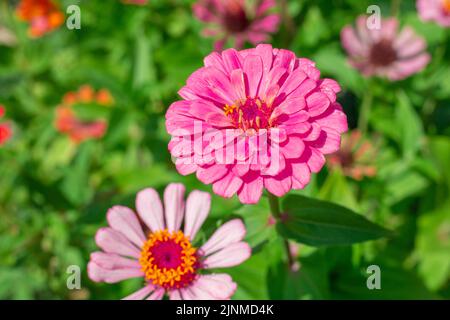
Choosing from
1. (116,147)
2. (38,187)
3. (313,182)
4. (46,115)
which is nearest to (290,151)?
(313,182)

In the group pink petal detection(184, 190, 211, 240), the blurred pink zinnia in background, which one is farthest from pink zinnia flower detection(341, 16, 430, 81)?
pink petal detection(184, 190, 211, 240)

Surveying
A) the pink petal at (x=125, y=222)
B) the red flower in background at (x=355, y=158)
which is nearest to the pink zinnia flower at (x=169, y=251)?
the pink petal at (x=125, y=222)

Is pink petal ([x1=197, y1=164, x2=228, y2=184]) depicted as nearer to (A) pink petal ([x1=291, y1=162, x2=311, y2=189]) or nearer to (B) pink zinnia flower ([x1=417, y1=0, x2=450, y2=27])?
(A) pink petal ([x1=291, y1=162, x2=311, y2=189])

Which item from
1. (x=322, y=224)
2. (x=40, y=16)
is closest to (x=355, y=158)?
(x=322, y=224)

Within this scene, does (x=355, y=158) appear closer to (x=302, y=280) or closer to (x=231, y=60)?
(x=302, y=280)

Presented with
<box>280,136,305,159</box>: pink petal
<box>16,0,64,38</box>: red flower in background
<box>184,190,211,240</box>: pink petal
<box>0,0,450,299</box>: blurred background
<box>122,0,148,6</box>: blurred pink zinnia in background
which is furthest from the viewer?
<box>16,0,64,38</box>: red flower in background

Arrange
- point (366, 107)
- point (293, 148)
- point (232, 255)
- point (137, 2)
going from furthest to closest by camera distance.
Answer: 1. point (137, 2)
2. point (366, 107)
3. point (232, 255)
4. point (293, 148)
